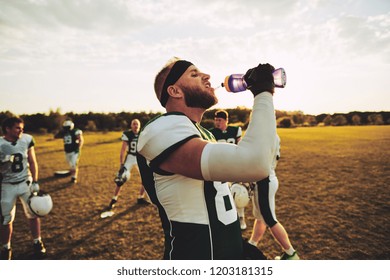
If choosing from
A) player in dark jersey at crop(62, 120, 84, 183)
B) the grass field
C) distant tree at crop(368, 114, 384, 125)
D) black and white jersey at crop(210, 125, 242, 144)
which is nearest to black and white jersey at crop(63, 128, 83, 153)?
player in dark jersey at crop(62, 120, 84, 183)

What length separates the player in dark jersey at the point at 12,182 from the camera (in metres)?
3.16

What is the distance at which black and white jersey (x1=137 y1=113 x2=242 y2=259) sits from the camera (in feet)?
3.67

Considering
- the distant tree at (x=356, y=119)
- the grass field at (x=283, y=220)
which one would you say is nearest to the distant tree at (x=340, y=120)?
the distant tree at (x=356, y=119)

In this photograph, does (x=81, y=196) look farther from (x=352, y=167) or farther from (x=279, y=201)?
(x=352, y=167)

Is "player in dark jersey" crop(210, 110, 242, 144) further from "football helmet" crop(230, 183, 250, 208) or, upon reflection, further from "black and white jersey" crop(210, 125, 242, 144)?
"football helmet" crop(230, 183, 250, 208)

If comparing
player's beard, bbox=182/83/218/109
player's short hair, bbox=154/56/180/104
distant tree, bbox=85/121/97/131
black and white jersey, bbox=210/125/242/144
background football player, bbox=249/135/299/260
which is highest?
distant tree, bbox=85/121/97/131

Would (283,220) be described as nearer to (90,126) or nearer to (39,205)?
(39,205)

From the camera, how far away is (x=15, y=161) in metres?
3.22

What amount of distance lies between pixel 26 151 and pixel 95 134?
25.4 meters

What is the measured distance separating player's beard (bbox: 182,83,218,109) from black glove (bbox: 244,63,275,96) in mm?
231

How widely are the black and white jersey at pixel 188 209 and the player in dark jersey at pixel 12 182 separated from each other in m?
2.65

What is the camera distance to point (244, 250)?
140 centimetres

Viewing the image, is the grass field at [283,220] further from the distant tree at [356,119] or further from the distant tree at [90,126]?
the distant tree at [90,126]

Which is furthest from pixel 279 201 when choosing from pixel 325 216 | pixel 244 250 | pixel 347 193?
pixel 244 250
